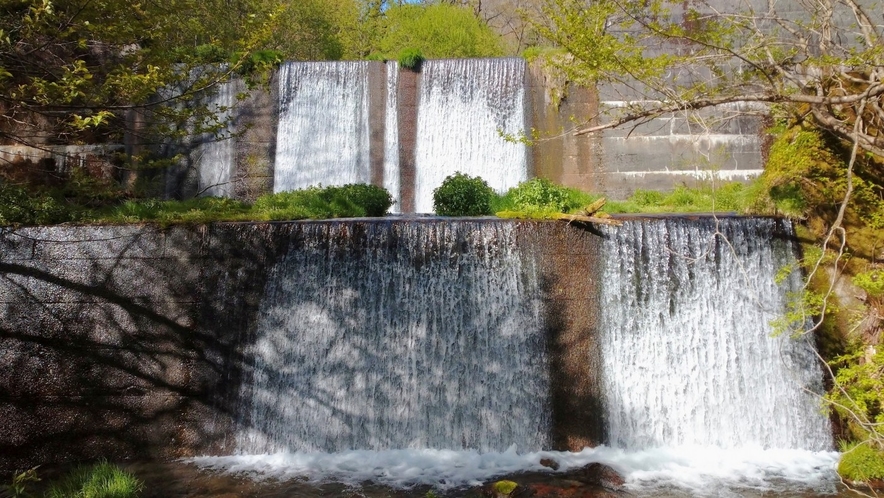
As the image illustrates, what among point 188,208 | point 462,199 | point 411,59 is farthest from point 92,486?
point 411,59

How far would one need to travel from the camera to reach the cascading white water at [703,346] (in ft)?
24.1

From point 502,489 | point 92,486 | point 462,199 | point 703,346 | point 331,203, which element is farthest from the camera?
point 462,199

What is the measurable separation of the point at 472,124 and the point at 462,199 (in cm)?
368

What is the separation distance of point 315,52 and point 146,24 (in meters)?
19.4

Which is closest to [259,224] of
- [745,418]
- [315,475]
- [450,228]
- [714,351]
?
[450,228]

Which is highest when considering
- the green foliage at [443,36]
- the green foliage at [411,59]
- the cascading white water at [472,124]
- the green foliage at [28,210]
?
the green foliage at [443,36]

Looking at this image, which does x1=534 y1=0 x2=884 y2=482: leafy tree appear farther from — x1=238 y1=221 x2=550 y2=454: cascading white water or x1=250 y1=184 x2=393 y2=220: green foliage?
x1=250 y1=184 x2=393 y2=220: green foliage

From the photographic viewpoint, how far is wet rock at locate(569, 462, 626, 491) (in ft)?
21.2

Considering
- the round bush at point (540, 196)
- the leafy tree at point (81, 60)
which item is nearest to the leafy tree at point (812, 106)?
the round bush at point (540, 196)

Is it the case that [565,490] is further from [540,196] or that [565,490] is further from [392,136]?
[392,136]

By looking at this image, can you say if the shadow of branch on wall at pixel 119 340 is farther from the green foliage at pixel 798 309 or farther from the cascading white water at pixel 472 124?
the cascading white water at pixel 472 124

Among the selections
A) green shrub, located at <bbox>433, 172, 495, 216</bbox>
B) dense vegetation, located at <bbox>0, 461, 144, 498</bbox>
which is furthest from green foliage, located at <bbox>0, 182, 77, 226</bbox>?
green shrub, located at <bbox>433, 172, 495, 216</bbox>

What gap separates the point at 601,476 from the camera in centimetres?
664

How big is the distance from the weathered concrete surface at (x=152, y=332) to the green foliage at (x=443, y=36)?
16769 mm
